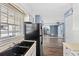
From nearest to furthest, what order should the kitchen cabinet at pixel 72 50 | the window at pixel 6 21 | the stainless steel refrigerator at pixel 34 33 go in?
the kitchen cabinet at pixel 72 50 → the window at pixel 6 21 → the stainless steel refrigerator at pixel 34 33

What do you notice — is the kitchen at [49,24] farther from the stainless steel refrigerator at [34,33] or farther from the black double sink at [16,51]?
the stainless steel refrigerator at [34,33]

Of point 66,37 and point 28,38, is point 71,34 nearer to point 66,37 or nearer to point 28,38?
point 66,37

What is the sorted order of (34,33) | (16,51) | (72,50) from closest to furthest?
(72,50) < (16,51) < (34,33)

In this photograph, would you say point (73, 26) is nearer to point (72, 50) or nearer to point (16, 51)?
point (72, 50)

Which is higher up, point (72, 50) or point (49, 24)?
point (49, 24)

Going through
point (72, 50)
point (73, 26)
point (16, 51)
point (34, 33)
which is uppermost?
point (73, 26)

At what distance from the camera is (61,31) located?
2645mm

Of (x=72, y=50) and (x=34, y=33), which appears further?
(x=34, y=33)

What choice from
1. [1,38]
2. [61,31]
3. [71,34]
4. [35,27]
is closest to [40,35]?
[35,27]

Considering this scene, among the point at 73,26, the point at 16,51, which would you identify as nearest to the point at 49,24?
the point at 73,26

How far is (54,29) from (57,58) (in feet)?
7.08

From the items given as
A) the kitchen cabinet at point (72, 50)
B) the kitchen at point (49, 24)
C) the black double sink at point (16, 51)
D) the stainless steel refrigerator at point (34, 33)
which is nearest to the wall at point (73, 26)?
the kitchen at point (49, 24)

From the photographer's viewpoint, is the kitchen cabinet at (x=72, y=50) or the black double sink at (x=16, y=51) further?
the black double sink at (x=16, y=51)

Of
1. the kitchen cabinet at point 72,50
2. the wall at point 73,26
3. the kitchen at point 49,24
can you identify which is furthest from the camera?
the wall at point 73,26
